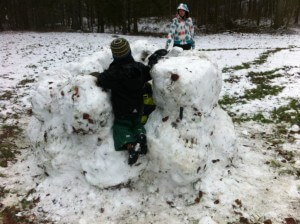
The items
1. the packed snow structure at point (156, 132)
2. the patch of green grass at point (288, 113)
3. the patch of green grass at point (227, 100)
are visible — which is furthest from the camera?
the patch of green grass at point (227, 100)

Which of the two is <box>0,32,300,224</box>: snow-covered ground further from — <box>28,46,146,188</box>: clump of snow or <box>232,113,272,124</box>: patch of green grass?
<box>28,46,146,188</box>: clump of snow

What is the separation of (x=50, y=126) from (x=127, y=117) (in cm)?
119

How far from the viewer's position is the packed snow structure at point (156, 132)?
3.84m

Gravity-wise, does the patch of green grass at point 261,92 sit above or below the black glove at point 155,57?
below

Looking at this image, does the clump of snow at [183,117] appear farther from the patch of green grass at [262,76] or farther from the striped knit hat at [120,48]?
the patch of green grass at [262,76]

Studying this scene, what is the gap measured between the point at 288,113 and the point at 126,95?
4271 millimetres

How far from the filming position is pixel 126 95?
12.9 ft

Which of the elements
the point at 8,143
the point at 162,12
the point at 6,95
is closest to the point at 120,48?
the point at 8,143

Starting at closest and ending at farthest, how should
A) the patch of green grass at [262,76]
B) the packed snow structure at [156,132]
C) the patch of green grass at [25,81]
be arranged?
the packed snow structure at [156,132], the patch of green grass at [262,76], the patch of green grass at [25,81]

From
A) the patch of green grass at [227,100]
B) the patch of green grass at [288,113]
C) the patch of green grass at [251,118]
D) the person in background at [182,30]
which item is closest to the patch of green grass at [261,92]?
the patch of green grass at [227,100]

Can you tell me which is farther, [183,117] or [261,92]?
[261,92]

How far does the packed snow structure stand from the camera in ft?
12.6

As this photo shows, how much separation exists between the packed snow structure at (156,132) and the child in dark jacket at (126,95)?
0.12 metres

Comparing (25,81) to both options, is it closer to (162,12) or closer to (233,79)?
(233,79)
